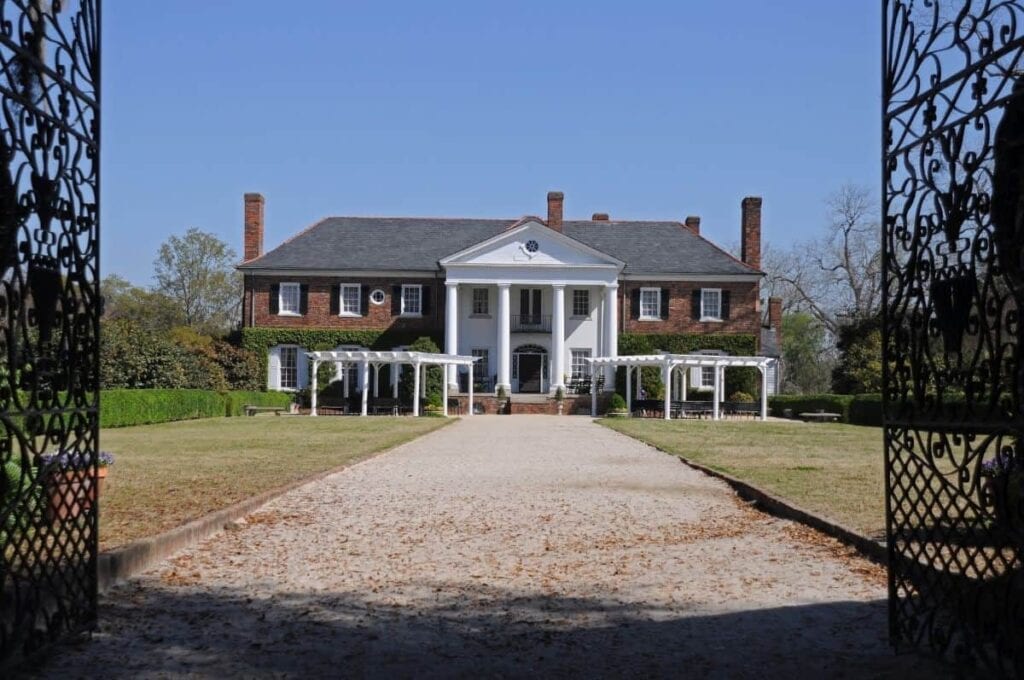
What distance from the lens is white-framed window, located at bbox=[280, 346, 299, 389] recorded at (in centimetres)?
4759

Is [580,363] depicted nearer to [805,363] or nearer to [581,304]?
[581,304]

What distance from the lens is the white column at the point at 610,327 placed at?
152 feet

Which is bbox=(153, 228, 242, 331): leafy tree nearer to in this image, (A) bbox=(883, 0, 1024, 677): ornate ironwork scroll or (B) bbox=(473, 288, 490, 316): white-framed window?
(B) bbox=(473, 288, 490, 316): white-framed window

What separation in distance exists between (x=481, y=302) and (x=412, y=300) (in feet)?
10.7

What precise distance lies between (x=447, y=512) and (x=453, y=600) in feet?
13.3

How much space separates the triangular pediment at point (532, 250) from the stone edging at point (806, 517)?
3281 centimetres

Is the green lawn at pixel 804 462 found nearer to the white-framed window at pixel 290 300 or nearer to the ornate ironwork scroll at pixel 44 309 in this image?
the ornate ironwork scroll at pixel 44 309

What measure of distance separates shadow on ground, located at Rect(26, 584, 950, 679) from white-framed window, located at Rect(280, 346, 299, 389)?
42.1 metres

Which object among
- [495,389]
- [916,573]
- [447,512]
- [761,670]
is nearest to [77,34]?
[761,670]

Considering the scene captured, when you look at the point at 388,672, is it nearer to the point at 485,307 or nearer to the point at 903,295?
the point at 903,295

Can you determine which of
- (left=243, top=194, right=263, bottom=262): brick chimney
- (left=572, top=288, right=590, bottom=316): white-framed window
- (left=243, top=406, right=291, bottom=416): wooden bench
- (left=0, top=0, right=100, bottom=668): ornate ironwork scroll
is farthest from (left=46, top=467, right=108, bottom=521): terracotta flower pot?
(left=243, top=194, right=263, bottom=262): brick chimney

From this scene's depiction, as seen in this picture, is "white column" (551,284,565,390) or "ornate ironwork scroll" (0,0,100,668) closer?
"ornate ironwork scroll" (0,0,100,668)

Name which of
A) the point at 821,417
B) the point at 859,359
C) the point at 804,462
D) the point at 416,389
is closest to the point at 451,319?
the point at 416,389

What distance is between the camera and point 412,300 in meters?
48.4
